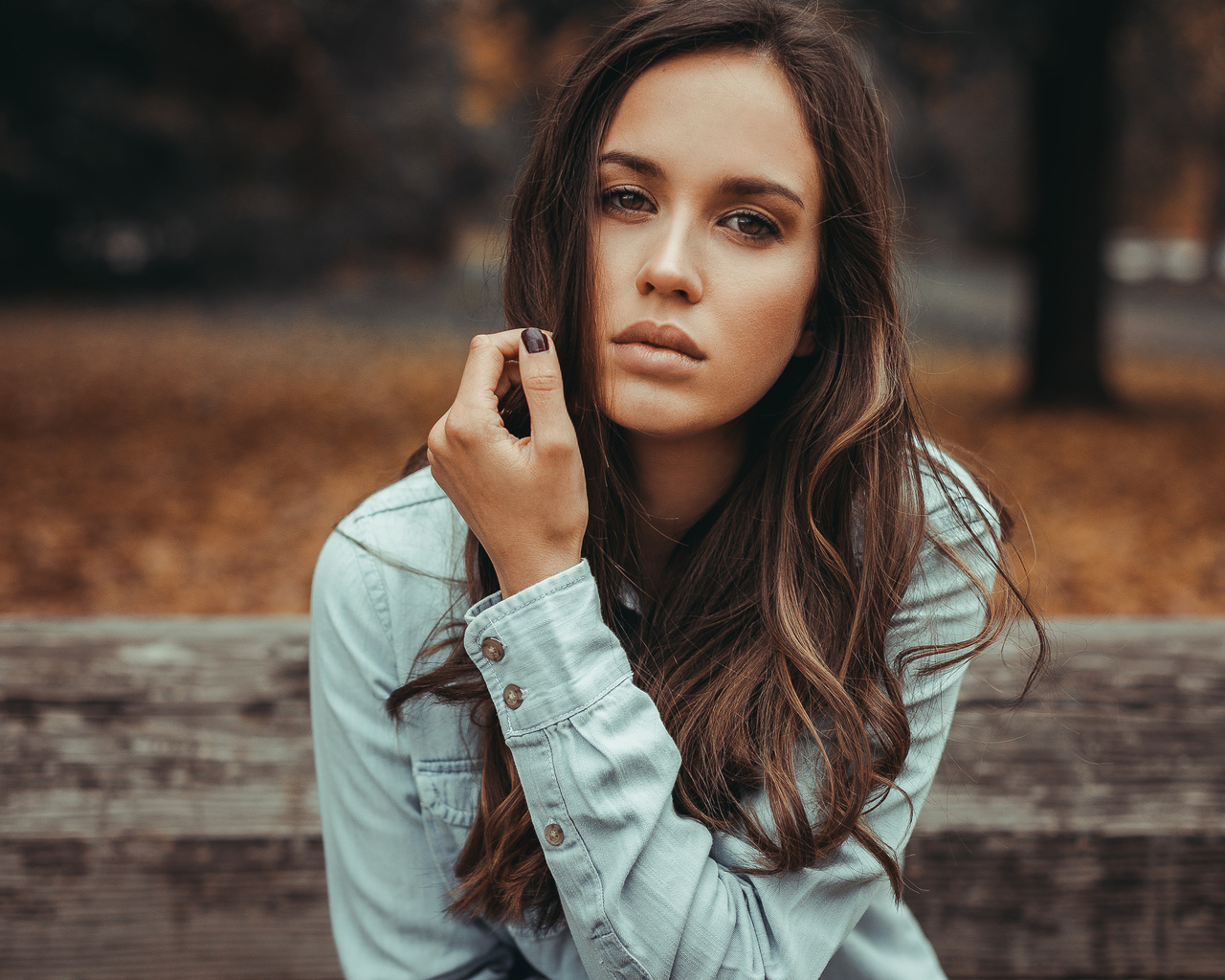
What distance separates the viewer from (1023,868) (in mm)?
1966

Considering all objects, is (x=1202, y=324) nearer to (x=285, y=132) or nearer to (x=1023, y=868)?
(x=285, y=132)

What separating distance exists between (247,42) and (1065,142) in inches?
494

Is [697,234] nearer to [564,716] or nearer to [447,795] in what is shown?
[564,716]

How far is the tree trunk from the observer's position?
371 inches

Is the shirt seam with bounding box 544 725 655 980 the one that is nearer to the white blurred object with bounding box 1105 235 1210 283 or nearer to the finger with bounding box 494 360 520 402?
the finger with bounding box 494 360 520 402

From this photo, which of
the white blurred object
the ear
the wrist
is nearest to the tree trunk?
A: the ear

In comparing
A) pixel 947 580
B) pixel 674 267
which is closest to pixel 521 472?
pixel 674 267

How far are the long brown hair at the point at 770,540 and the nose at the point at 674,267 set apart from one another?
115 mm

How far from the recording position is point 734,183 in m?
1.51

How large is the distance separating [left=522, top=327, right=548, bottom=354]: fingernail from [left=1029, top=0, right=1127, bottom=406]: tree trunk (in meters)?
9.10

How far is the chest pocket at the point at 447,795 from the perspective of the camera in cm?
169

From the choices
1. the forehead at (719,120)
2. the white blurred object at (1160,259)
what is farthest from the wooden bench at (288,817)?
the white blurred object at (1160,259)

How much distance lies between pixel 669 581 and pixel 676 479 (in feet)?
0.57

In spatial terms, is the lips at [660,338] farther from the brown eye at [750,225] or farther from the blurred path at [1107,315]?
the blurred path at [1107,315]
